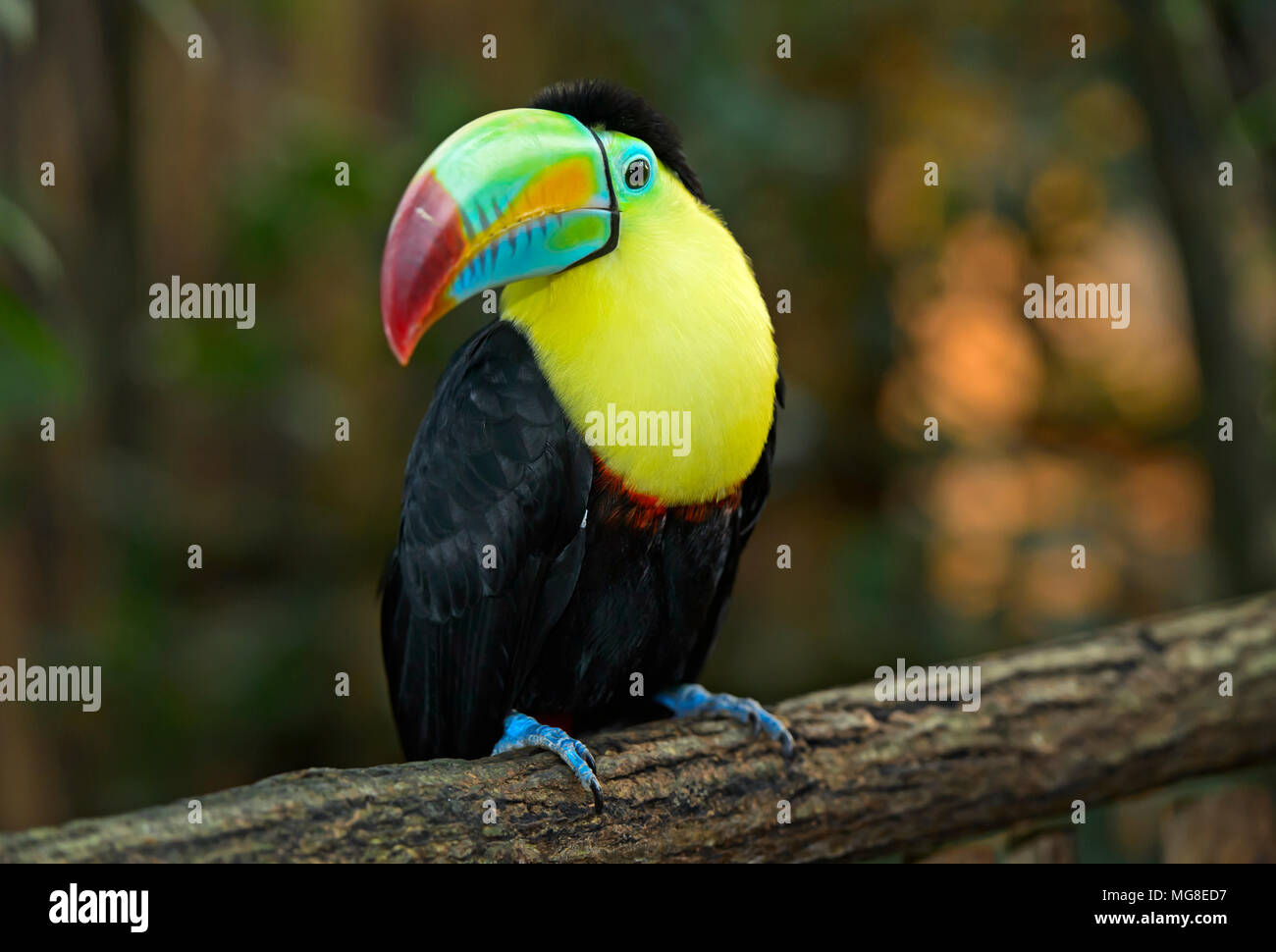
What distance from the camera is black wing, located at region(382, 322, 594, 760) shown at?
7.35 ft

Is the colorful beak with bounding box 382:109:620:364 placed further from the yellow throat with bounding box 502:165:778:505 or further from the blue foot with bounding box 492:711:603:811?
the blue foot with bounding box 492:711:603:811

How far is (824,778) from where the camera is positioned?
7.70 feet

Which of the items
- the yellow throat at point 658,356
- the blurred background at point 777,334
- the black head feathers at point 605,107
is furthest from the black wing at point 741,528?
the blurred background at point 777,334

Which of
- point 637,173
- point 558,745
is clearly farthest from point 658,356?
point 558,745

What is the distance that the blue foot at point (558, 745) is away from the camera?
2.06 m

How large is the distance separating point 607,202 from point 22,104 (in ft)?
10.9

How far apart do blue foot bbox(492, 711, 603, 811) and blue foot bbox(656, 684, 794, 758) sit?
394 millimetres

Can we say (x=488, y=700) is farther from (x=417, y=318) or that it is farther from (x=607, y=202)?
(x=607, y=202)

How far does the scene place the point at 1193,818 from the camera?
2.70 metres

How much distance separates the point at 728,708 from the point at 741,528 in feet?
1.35

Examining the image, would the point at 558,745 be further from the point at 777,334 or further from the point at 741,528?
the point at 777,334

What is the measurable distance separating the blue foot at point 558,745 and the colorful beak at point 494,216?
74cm

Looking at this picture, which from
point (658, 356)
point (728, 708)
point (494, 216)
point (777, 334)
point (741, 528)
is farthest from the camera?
point (777, 334)

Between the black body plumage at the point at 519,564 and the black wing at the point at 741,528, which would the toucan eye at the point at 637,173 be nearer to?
the black body plumage at the point at 519,564
